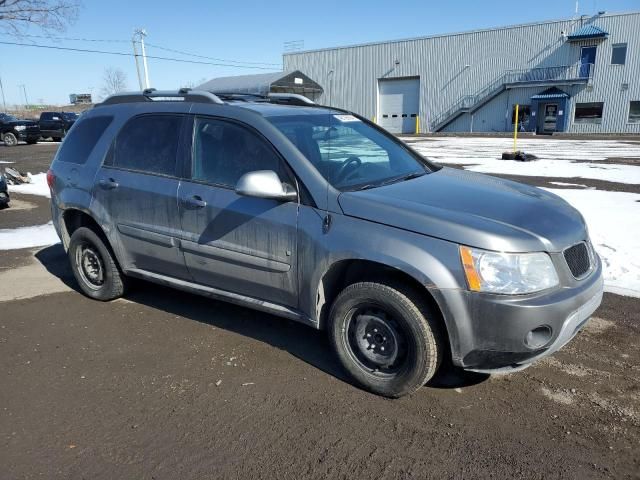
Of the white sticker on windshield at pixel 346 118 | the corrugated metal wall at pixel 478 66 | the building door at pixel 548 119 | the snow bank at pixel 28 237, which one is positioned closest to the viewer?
the white sticker on windshield at pixel 346 118

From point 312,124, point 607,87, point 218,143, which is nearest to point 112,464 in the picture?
point 218,143

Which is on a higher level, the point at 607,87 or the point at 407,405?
the point at 607,87

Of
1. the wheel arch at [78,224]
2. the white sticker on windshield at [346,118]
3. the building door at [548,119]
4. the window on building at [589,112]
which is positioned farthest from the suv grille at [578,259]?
the window on building at [589,112]

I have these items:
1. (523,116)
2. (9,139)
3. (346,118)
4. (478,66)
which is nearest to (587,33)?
(523,116)

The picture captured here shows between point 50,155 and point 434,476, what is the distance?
23.3 meters

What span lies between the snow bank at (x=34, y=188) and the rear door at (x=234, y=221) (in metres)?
8.85

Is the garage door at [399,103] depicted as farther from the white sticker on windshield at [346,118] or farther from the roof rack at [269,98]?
the white sticker on windshield at [346,118]

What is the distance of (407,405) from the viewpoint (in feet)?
10.5

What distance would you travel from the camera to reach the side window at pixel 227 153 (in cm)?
368

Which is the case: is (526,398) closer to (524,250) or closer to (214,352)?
(524,250)

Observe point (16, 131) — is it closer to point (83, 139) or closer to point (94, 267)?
point (83, 139)

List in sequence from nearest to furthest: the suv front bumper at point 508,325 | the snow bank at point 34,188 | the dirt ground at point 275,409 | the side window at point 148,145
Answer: the dirt ground at point 275,409 < the suv front bumper at point 508,325 < the side window at point 148,145 < the snow bank at point 34,188

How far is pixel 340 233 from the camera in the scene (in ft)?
10.6

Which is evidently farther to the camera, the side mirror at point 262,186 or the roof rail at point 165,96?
the roof rail at point 165,96
